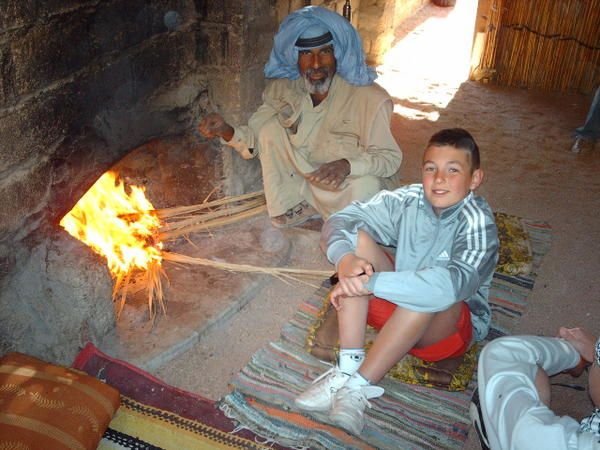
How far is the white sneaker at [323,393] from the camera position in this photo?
2541 millimetres

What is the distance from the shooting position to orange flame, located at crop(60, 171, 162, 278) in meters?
3.24

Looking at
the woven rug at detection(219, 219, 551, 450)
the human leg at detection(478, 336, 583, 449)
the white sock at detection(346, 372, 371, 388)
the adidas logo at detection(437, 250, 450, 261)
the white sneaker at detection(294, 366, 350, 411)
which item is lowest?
the woven rug at detection(219, 219, 551, 450)

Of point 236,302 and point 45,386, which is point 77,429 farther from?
point 236,302

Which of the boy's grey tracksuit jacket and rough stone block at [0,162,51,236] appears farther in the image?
rough stone block at [0,162,51,236]

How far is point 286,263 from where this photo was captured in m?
3.66

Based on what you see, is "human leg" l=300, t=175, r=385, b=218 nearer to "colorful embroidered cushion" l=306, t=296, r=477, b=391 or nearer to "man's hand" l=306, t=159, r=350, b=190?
"man's hand" l=306, t=159, r=350, b=190

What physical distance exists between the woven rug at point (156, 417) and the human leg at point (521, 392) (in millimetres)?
876

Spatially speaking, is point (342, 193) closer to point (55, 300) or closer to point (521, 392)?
point (55, 300)

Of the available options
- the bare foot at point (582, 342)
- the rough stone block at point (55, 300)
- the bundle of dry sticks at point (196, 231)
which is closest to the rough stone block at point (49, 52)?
the rough stone block at point (55, 300)

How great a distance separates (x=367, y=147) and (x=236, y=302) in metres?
1.19

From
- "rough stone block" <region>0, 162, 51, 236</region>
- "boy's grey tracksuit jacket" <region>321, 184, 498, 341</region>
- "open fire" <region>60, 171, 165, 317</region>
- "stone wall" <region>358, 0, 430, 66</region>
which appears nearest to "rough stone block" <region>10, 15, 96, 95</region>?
"rough stone block" <region>0, 162, 51, 236</region>

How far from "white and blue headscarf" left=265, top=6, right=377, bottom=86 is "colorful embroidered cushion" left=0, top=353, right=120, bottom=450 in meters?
2.13

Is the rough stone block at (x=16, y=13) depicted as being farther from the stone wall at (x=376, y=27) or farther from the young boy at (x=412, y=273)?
the stone wall at (x=376, y=27)

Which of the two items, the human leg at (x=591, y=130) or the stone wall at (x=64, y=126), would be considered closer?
the stone wall at (x=64, y=126)
